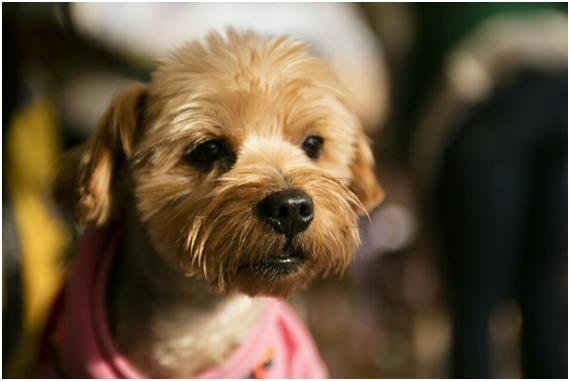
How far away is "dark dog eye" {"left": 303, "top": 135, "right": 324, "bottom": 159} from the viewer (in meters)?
1.21

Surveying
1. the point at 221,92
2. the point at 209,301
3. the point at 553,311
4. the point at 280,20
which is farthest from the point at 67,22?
the point at 553,311

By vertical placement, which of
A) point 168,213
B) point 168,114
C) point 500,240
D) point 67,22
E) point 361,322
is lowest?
point 361,322

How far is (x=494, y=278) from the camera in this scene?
6.32ft

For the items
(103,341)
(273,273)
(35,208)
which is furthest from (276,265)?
(35,208)

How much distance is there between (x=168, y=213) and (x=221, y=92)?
22 cm

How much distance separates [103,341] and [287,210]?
44 cm

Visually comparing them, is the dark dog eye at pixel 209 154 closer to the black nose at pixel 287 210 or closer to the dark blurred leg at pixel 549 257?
the black nose at pixel 287 210

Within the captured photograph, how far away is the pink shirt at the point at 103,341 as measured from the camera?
1159 mm

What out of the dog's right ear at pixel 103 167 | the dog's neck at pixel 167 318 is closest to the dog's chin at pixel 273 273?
the dog's neck at pixel 167 318

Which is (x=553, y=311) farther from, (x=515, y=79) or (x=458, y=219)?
(x=515, y=79)

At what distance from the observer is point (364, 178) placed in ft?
4.17

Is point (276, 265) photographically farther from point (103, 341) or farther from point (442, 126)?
point (442, 126)

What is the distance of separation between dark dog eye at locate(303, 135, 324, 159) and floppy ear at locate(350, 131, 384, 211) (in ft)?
0.30

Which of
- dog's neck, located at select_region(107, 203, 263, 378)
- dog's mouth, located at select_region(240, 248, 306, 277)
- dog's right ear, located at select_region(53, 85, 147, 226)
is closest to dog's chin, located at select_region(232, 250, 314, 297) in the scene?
dog's mouth, located at select_region(240, 248, 306, 277)
